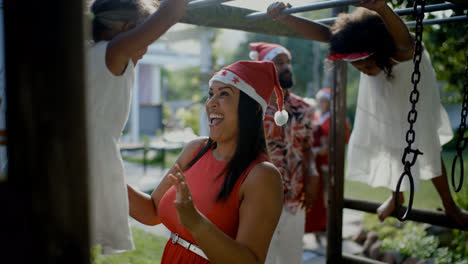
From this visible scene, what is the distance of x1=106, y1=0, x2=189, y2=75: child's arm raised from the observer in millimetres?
1257

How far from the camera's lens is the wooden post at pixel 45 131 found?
659 millimetres

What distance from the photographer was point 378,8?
1826 mm

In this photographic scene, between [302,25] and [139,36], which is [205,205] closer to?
[139,36]

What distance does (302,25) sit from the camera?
96.3 inches

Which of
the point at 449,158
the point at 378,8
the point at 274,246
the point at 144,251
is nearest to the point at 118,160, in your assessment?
the point at 378,8

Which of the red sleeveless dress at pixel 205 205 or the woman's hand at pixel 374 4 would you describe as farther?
the woman's hand at pixel 374 4

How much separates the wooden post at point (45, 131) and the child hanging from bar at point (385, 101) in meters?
1.65

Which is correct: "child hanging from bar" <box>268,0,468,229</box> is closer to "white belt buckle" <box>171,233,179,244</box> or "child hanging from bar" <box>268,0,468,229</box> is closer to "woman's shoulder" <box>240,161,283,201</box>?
"woman's shoulder" <box>240,161,283,201</box>

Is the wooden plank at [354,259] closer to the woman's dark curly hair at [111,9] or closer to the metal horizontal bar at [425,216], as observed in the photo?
the metal horizontal bar at [425,216]

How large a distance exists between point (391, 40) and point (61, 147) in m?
1.96

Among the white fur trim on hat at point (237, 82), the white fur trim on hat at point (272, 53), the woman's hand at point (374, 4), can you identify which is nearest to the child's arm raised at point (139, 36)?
the white fur trim on hat at point (237, 82)

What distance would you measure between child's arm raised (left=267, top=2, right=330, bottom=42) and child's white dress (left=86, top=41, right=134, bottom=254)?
1.15m

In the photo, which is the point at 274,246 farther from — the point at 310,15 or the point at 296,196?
the point at 310,15

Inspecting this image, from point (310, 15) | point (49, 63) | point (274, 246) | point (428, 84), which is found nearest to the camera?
point (49, 63)
